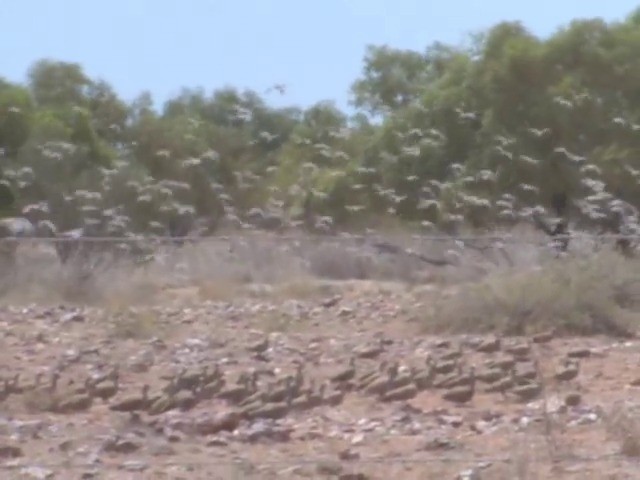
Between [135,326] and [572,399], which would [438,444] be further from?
[135,326]

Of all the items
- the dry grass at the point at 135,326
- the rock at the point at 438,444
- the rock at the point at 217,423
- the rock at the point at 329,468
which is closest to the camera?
the rock at the point at 329,468

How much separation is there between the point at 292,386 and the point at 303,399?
0.83ft

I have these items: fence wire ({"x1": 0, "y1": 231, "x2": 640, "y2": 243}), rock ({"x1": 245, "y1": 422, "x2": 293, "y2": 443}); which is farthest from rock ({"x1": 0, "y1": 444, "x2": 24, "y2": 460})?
fence wire ({"x1": 0, "y1": 231, "x2": 640, "y2": 243})

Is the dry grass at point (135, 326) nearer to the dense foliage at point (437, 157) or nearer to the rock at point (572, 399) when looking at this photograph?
the rock at point (572, 399)

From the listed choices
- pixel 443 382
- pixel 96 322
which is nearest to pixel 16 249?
pixel 96 322

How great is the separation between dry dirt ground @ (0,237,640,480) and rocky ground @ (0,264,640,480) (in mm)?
19

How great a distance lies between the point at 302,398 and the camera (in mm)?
9531

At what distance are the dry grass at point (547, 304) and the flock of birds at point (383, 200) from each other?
17.8ft

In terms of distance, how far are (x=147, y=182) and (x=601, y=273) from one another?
9.76 meters

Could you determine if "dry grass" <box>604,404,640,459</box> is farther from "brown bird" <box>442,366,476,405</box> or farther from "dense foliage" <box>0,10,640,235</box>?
"dense foliage" <box>0,10,640,235</box>

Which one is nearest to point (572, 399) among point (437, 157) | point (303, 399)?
point (303, 399)

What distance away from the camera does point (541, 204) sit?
20.9 meters

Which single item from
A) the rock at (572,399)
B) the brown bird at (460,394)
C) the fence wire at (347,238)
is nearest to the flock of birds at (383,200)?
the fence wire at (347,238)

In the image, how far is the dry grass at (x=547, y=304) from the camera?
43.0ft
